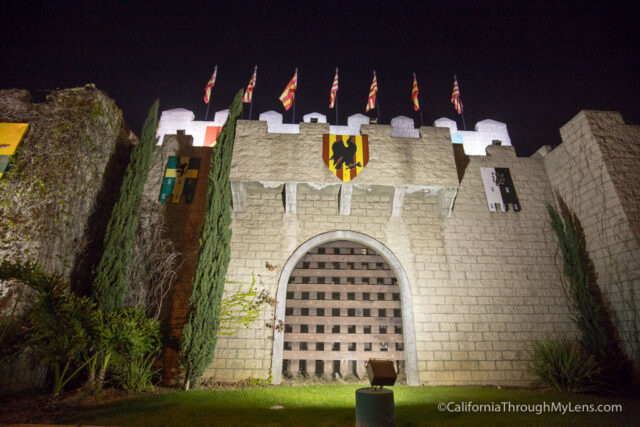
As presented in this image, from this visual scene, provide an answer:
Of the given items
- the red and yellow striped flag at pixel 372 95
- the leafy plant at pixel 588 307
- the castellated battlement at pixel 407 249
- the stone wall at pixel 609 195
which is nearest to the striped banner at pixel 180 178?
the castellated battlement at pixel 407 249

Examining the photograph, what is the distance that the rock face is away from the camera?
19.5 feet

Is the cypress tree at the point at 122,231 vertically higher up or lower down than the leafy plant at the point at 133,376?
higher up

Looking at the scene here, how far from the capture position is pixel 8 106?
6918 millimetres

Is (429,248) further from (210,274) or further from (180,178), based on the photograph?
(180,178)

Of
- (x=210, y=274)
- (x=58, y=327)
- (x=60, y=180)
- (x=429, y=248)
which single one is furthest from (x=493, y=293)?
(x=60, y=180)

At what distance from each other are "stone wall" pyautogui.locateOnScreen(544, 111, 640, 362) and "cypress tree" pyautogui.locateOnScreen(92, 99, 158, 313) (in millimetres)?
10902

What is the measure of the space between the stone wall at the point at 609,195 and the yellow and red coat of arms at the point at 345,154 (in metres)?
5.64

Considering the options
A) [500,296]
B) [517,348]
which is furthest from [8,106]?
[517,348]

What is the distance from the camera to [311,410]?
4.41 meters

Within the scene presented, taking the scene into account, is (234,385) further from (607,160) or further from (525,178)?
(607,160)

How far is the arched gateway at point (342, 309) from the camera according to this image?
7.19 m

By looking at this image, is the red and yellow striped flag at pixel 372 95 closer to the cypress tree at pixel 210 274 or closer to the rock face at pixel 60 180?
the cypress tree at pixel 210 274

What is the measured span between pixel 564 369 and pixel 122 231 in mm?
9788

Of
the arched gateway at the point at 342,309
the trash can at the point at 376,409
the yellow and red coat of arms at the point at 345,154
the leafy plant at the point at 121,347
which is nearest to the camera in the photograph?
the trash can at the point at 376,409
